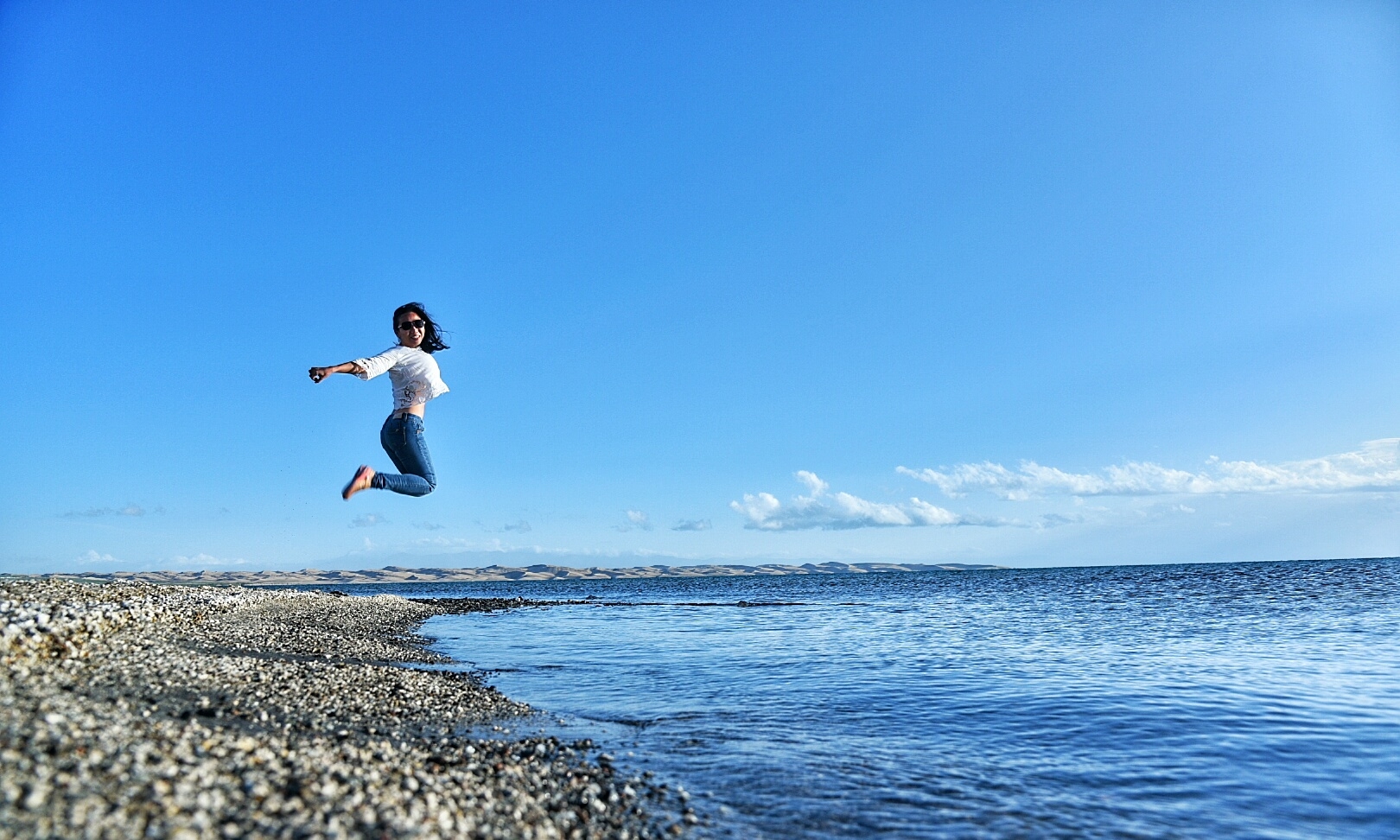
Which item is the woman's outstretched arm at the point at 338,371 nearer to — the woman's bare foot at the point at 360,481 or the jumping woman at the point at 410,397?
the jumping woman at the point at 410,397

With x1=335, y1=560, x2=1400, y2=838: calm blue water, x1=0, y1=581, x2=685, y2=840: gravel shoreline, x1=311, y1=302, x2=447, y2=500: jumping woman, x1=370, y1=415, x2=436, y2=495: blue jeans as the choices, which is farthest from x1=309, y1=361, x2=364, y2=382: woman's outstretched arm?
x1=335, y1=560, x2=1400, y2=838: calm blue water

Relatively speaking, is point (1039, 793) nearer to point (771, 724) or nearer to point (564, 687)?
point (771, 724)

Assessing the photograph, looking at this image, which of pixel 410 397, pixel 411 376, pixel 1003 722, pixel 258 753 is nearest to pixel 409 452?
pixel 410 397

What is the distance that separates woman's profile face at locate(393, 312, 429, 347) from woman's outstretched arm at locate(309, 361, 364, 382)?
4.47ft

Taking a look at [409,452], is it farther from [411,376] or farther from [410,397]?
[411,376]

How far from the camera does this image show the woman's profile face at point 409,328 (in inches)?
476

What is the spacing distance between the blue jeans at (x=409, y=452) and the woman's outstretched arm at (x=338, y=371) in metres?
1.25

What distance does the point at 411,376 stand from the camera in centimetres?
1182

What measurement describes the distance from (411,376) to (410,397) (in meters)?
0.36

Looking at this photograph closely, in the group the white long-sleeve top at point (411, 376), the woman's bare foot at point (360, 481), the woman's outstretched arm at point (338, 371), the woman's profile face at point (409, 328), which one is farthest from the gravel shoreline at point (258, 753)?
the woman's profile face at point (409, 328)

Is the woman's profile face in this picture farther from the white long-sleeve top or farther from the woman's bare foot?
the woman's bare foot

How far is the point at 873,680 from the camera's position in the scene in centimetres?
1978

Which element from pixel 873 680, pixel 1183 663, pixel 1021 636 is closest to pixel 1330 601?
pixel 1021 636

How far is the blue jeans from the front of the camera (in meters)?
11.8
